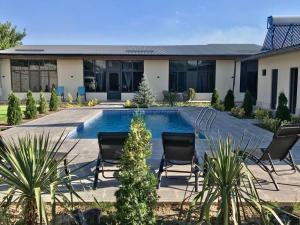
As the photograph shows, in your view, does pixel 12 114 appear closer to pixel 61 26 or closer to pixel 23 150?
pixel 23 150

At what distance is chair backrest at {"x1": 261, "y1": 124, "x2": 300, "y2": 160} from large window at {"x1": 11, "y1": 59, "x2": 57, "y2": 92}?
22.1 metres

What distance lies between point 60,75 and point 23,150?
2323cm

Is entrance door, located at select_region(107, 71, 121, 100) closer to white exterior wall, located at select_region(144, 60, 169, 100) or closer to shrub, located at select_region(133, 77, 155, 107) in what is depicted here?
white exterior wall, located at select_region(144, 60, 169, 100)

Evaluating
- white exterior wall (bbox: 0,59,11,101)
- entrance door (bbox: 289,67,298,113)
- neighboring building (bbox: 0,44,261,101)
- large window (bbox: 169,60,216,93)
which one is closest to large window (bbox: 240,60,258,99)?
neighboring building (bbox: 0,44,261,101)

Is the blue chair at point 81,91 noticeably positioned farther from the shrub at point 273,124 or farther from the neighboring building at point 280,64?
the shrub at point 273,124

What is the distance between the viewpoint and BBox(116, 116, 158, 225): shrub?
3254mm

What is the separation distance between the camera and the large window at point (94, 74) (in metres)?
25.6

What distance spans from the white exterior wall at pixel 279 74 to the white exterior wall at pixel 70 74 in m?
13.3

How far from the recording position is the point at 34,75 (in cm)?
2573

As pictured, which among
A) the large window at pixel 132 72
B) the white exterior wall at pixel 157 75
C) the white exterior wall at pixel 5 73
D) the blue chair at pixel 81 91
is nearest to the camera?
the blue chair at pixel 81 91

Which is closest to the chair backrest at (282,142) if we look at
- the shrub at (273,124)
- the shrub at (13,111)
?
the shrub at (273,124)

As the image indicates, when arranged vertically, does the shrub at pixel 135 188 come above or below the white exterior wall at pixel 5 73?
below

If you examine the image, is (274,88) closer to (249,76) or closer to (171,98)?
(171,98)

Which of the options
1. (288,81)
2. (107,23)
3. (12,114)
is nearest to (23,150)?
(12,114)
